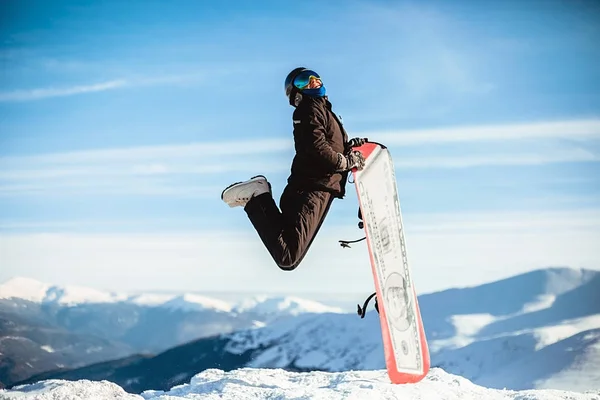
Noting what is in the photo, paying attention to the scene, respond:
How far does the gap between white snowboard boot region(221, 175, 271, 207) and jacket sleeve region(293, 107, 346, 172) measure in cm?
56

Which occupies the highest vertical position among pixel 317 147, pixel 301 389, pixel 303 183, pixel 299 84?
pixel 299 84

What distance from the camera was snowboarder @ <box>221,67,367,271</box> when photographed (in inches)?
224

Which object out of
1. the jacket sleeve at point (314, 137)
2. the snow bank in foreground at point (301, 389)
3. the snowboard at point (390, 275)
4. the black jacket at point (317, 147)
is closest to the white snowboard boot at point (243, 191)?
the black jacket at point (317, 147)

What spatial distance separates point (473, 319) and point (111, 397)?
1794 cm

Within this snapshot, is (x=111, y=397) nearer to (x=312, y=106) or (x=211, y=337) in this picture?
(x=312, y=106)

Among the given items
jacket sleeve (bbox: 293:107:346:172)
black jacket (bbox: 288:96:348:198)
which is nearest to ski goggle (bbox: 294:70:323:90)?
black jacket (bbox: 288:96:348:198)

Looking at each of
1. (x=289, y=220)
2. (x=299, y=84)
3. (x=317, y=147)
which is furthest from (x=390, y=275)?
(x=299, y=84)

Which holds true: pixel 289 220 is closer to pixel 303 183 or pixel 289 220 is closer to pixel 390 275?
pixel 303 183

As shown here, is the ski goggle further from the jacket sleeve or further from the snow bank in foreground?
the snow bank in foreground

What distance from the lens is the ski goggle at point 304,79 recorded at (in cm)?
585

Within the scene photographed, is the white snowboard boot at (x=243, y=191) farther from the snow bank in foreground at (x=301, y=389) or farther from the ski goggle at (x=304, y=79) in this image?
the snow bank in foreground at (x=301, y=389)

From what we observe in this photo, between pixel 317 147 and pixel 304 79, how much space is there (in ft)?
2.04

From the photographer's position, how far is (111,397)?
597cm

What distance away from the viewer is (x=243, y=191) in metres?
6.02
